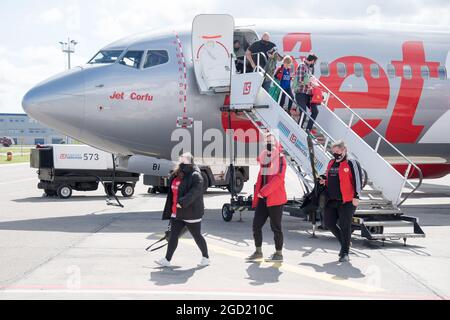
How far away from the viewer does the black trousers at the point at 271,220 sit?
1003 cm

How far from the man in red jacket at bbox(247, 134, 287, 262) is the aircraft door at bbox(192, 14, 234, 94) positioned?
511cm

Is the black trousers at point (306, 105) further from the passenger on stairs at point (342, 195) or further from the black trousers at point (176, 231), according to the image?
the black trousers at point (176, 231)

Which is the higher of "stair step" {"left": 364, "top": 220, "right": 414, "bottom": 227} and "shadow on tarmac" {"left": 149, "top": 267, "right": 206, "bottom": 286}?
"stair step" {"left": 364, "top": 220, "right": 414, "bottom": 227}

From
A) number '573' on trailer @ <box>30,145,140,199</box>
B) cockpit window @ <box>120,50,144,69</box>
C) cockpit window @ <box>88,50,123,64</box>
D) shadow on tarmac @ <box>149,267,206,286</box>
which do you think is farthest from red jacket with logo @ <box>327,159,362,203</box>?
number '573' on trailer @ <box>30,145,140,199</box>

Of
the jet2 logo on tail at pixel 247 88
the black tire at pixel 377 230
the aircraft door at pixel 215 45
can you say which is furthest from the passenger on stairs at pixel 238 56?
the black tire at pixel 377 230

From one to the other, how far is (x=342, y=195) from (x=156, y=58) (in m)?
7.29

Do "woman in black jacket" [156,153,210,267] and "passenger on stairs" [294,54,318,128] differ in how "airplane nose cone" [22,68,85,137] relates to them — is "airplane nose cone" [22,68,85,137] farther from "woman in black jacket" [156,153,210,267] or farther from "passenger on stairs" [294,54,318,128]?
"woman in black jacket" [156,153,210,267]

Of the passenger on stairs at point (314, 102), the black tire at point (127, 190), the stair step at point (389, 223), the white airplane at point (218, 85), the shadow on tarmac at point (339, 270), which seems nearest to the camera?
the shadow on tarmac at point (339, 270)

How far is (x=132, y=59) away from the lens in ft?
51.7

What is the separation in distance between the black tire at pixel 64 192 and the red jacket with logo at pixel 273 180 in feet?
43.5

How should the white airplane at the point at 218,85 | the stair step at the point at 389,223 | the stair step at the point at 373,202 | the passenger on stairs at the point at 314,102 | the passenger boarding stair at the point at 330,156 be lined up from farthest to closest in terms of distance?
the white airplane at the point at 218,85 → the passenger on stairs at the point at 314,102 → the stair step at the point at 373,202 → the passenger boarding stair at the point at 330,156 → the stair step at the point at 389,223

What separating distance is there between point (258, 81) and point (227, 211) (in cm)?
334

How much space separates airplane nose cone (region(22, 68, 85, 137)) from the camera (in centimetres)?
1482
